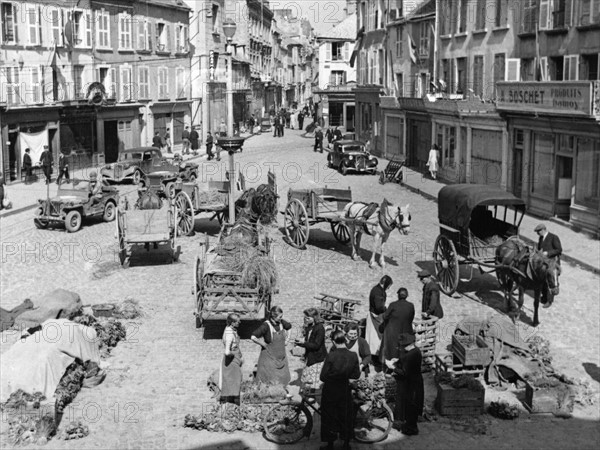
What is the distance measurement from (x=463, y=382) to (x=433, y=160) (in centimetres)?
2794

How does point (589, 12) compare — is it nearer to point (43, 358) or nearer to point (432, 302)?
point (432, 302)

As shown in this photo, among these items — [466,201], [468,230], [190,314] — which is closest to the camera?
[190,314]

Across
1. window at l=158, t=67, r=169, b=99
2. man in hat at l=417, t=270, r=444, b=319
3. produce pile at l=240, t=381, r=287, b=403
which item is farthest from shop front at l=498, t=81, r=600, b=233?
window at l=158, t=67, r=169, b=99

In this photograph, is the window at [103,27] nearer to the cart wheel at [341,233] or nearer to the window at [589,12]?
the cart wheel at [341,233]

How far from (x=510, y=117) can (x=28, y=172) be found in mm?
21729

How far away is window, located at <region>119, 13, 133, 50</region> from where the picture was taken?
161ft

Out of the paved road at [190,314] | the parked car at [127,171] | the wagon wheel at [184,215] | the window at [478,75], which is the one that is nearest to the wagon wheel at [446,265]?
the paved road at [190,314]

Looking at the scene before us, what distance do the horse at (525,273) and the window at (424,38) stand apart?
27.0 m

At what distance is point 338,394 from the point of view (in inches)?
445

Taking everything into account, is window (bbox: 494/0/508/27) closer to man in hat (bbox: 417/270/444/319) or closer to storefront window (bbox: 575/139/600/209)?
storefront window (bbox: 575/139/600/209)

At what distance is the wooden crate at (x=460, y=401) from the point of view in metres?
12.6

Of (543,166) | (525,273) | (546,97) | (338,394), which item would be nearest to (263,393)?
(338,394)

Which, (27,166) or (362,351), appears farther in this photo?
(27,166)

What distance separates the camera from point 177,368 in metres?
14.7
